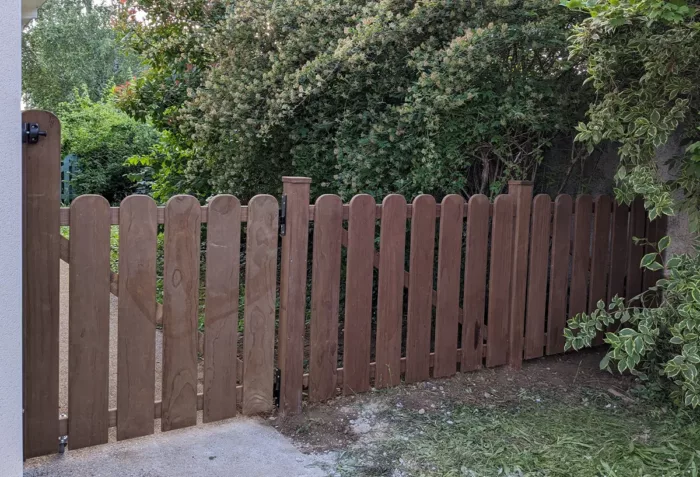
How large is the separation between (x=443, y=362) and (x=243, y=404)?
1.53m

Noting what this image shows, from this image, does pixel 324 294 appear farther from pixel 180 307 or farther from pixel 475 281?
pixel 475 281

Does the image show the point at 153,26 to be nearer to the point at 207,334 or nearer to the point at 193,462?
the point at 207,334

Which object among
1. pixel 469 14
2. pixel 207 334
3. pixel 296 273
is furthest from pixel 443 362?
pixel 469 14

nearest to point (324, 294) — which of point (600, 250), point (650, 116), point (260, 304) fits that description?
point (260, 304)

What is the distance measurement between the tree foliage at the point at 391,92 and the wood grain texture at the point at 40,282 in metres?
2.26

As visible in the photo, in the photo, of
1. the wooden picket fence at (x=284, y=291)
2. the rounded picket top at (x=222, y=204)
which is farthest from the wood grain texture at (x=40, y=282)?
the rounded picket top at (x=222, y=204)

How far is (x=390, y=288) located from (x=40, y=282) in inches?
85.0

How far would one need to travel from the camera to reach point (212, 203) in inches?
141

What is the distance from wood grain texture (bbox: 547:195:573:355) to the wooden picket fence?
16mm

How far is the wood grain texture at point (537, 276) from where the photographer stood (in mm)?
4922

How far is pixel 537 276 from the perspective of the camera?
4.98 m

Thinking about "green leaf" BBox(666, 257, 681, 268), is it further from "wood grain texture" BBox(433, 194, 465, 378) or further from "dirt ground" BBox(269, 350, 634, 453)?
"wood grain texture" BBox(433, 194, 465, 378)

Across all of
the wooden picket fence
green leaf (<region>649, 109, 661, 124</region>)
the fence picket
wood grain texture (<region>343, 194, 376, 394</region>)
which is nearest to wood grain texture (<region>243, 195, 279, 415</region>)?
the wooden picket fence
